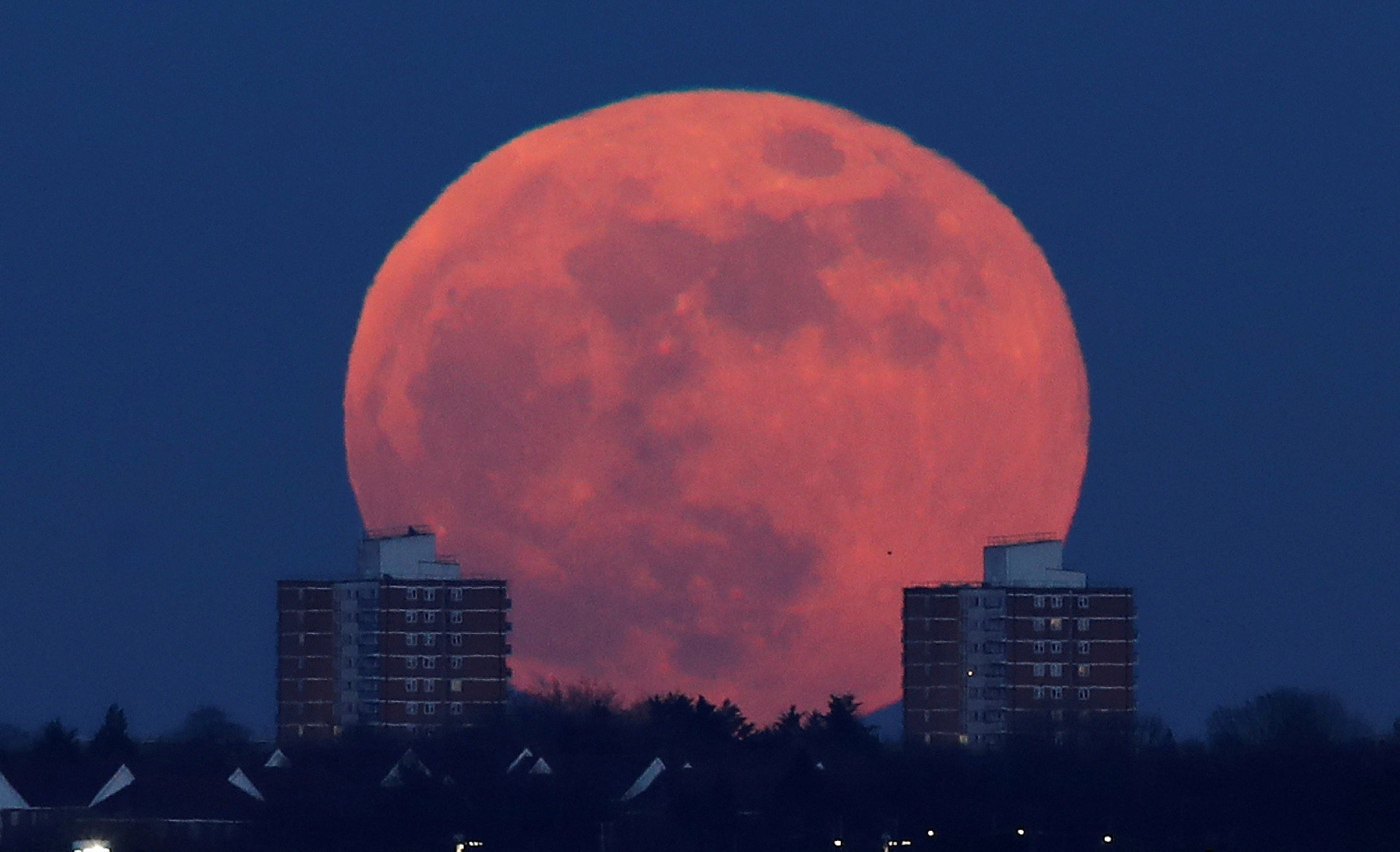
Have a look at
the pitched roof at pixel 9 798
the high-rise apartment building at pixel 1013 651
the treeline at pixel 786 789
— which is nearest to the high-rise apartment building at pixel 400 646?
→ the treeline at pixel 786 789

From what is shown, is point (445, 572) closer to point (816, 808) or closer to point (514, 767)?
point (514, 767)

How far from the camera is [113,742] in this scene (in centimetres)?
14312

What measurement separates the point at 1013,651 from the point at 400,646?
85.9ft

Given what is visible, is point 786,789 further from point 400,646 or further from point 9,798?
point 400,646

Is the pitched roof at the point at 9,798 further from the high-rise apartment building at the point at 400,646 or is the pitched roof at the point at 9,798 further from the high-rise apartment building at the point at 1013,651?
the high-rise apartment building at the point at 1013,651

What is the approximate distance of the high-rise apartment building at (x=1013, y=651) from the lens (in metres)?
156

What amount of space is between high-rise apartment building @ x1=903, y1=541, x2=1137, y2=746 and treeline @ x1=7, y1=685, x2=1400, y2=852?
13.0 ft

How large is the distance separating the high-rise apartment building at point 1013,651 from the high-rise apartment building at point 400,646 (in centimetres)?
1823

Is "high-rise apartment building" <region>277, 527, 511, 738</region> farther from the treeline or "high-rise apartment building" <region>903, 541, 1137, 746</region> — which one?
"high-rise apartment building" <region>903, 541, 1137, 746</region>

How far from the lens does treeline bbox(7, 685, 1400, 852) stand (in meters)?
118

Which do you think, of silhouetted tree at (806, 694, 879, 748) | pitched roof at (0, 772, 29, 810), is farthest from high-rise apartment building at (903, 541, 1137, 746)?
pitched roof at (0, 772, 29, 810)

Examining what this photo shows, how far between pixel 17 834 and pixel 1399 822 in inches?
1767

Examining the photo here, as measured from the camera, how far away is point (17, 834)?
399 feet

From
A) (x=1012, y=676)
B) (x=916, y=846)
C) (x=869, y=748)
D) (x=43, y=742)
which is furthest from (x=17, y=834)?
(x=1012, y=676)
